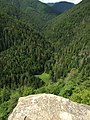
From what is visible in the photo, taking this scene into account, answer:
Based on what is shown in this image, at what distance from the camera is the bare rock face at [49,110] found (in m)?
26.3

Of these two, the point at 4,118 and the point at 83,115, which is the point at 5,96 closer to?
the point at 4,118

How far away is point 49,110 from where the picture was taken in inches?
1052

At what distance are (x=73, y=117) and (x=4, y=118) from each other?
41.7m

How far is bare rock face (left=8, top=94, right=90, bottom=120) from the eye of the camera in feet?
86.2

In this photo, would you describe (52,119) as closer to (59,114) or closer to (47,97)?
(59,114)

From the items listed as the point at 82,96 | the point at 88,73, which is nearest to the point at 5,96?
the point at 82,96

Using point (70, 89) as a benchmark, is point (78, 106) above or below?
above

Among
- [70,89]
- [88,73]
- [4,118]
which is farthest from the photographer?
[88,73]

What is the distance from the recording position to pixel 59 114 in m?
26.3

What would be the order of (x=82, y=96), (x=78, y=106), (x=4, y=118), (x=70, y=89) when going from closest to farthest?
1. (x=78, y=106)
2. (x=82, y=96)
3. (x=4, y=118)
4. (x=70, y=89)

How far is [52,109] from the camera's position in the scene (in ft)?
87.9

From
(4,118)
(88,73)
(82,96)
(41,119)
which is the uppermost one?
(41,119)

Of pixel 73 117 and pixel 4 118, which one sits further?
pixel 4 118

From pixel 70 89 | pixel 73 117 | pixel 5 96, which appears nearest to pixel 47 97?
pixel 73 117
